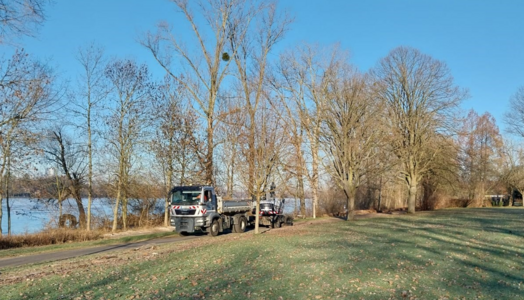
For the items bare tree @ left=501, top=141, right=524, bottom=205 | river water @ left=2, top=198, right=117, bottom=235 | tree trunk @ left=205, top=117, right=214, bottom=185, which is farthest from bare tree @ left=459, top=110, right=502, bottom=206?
river water @ left=2, top=198, right=117, bottom=235

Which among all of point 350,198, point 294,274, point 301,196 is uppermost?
point 350,198

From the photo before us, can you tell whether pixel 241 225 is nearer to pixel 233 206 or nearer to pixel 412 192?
pixel 233 206

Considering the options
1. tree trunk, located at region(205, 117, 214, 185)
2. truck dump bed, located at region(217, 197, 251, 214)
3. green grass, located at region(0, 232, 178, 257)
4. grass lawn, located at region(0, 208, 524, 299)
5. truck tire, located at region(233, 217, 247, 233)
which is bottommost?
green grass, located at region(0, 232, 178, 257)

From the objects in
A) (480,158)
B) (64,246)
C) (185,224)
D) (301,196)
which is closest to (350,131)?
(301,196)

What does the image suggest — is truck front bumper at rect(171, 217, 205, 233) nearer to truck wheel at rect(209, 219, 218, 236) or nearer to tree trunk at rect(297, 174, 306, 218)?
truck wheel at rect(209, 219, 218, 236)

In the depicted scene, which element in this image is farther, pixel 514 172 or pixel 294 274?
pixel 514 172

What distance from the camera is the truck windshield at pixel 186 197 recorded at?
2206cm

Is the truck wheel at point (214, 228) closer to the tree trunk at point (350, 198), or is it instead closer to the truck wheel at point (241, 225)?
the truck wheel at point (241, 225)

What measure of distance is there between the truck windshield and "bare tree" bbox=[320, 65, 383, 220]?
13.5 metres

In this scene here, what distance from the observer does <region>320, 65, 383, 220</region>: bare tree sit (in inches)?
1208

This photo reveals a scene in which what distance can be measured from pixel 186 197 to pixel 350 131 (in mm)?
14904

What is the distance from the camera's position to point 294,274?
9.81 meters

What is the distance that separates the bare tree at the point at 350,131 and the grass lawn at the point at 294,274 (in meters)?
16.5

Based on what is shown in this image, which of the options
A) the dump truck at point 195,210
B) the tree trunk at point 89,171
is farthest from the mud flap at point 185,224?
the tree trunk at point 89,171
